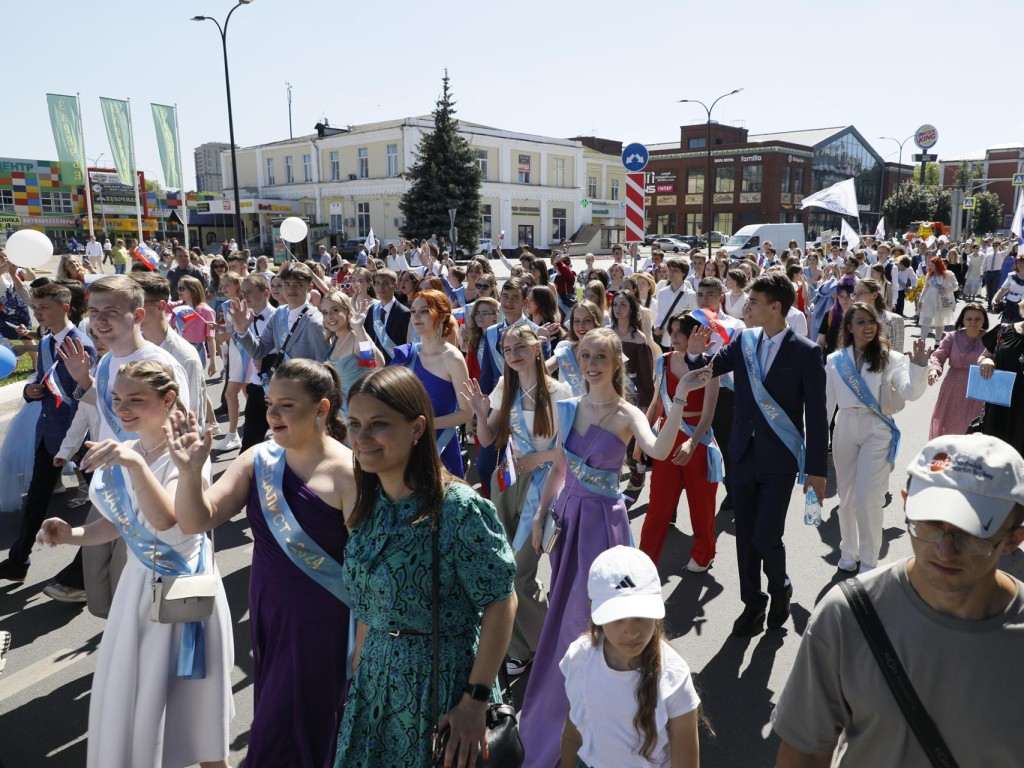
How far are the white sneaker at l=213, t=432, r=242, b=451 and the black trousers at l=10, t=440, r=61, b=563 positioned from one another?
3.11 m

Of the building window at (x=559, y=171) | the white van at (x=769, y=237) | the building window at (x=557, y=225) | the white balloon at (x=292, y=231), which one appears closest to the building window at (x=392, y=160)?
the building window at (x=557, y=225)

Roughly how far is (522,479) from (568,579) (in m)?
0.81

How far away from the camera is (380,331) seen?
823cm

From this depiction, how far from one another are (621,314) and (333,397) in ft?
16.0

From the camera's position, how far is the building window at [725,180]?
72625 millimetres

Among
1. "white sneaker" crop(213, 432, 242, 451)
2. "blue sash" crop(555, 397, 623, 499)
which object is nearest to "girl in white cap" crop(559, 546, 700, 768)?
"blue sash" crop(555, 397, 623, 499)

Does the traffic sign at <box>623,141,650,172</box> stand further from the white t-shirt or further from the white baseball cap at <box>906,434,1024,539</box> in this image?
the white baseball cap at <box>906,434,1024,539</box>

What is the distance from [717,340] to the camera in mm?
5930

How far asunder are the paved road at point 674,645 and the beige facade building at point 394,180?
48.3 m

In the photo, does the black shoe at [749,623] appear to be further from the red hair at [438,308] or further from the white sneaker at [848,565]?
the red hair at [438,308]

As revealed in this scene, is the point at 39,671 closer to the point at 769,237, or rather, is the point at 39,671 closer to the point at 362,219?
the point at 769,237

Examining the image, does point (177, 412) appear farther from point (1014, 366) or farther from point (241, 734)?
point (1014, 366)

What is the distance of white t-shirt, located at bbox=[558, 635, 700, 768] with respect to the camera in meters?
2.46

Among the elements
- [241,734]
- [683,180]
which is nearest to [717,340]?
[241,734]
